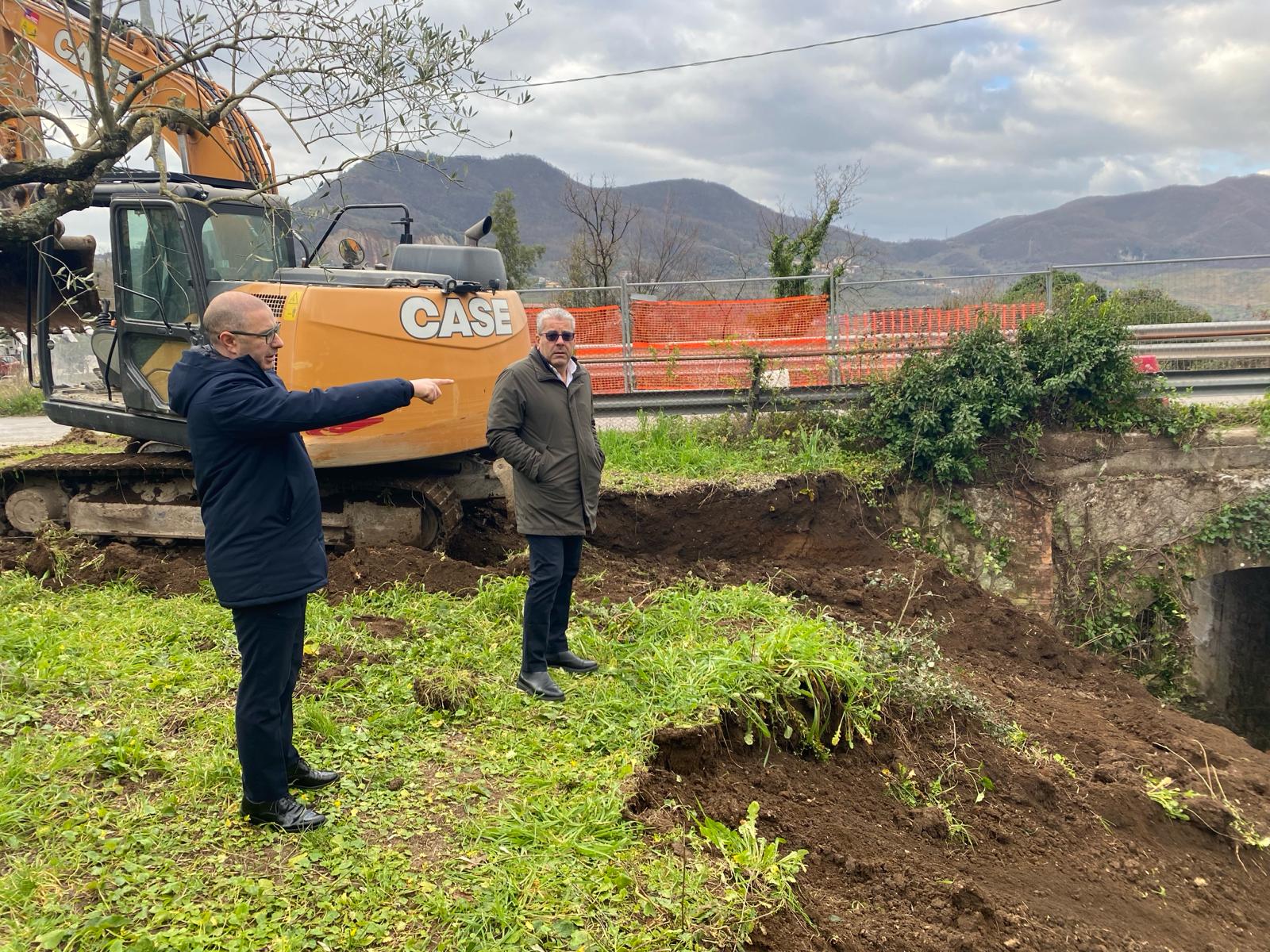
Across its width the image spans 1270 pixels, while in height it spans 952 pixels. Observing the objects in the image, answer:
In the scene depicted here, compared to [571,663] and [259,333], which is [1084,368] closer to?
[571,663]

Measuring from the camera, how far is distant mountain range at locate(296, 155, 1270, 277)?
9519cm

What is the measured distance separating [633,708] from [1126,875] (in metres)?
2.57

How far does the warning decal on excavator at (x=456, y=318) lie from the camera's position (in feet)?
22.3

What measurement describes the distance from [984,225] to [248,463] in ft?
491

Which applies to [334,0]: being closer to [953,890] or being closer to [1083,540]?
[953,890]

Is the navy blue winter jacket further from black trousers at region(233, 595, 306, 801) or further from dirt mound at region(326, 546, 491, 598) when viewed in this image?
dirt mound at region(326, 546, 491, 598)

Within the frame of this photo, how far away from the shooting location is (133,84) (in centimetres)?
516

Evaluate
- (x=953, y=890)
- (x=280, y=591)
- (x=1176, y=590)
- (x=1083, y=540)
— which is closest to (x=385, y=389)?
(x=280, y=591)

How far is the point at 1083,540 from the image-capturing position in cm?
991

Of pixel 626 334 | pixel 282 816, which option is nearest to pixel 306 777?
pixel 282 816

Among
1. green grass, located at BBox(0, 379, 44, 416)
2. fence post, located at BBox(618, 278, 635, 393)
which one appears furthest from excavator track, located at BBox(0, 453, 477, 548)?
green grass, located at BBox(0, 379, 44, 416)

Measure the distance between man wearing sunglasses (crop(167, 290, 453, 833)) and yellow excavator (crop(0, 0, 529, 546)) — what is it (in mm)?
3292

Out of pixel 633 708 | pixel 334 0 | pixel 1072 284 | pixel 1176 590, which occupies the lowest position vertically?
pixel 1176 590

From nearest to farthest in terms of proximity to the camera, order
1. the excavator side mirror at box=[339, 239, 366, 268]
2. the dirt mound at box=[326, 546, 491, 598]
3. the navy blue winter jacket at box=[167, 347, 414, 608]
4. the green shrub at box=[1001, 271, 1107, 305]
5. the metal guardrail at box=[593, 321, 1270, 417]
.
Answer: the navy blue winter jacket at box=[167, 347, 414, 608] < the dirt mound at box=[326, 546, 491, 598] < the excavator side mirror at box=[339, 239, 366, 268] < the metal guardrail at box=[593, 321, 1270, 417] < the green shrub at box=[1001, 271, 1107, 305]
